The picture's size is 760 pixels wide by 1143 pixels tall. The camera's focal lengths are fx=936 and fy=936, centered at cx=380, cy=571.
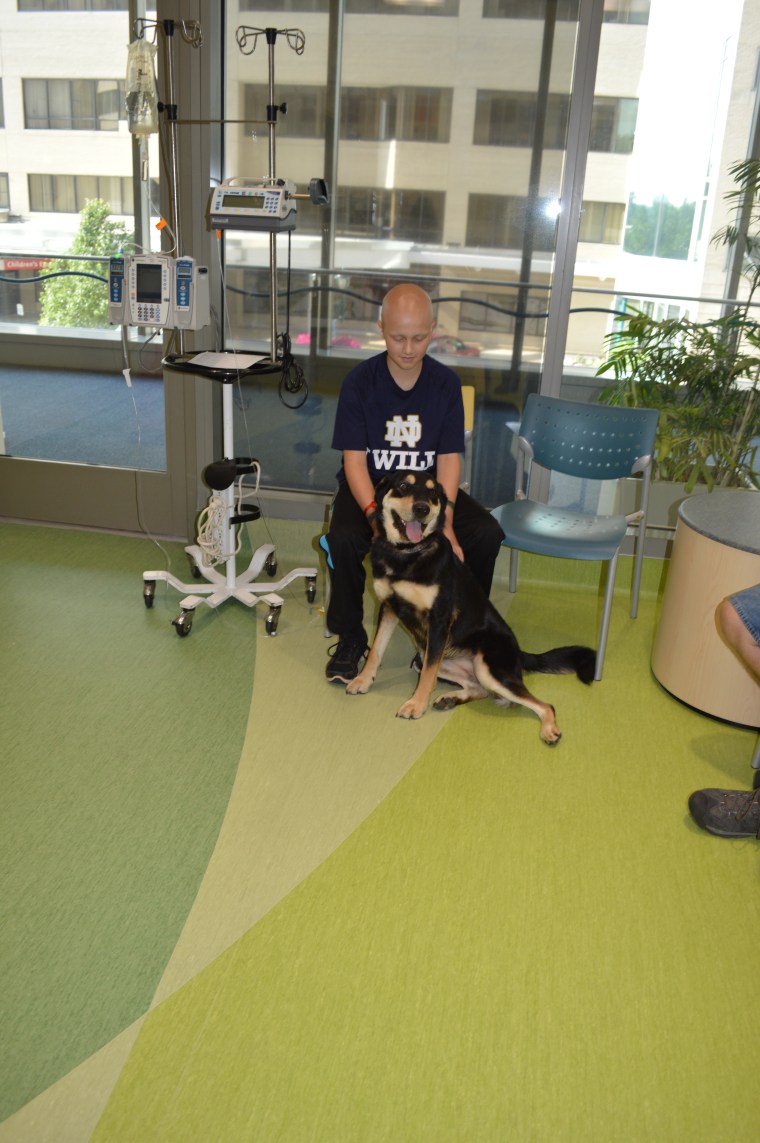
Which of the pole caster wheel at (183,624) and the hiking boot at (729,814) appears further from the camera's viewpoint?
the pole caster wheel at (183,624)

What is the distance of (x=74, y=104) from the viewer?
408 centimetres

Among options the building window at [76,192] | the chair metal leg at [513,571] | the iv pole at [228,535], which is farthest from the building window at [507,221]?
the building window at [76,192]

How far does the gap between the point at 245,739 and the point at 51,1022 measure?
113 cm

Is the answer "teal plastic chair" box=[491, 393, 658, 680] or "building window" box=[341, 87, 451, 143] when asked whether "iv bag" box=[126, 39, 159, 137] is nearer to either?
"building window" box=[341, 87, 451, 143]

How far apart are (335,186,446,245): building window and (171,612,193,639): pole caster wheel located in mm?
1909

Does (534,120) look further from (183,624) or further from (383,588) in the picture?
(183,624)

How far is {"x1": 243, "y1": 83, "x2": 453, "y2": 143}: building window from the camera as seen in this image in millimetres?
3998

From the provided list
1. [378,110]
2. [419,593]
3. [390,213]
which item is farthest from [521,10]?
[419,593]

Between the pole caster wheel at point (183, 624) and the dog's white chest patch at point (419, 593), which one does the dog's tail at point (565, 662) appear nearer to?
the dog's white chest patch at point (419, 593)

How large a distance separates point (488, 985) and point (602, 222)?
3.33m

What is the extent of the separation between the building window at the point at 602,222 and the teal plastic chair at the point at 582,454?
0.88 meters

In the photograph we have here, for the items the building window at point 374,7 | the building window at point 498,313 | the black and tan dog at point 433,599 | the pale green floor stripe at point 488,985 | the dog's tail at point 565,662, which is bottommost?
the pale green floor stripe at point 488,985

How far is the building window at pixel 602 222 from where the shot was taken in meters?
4.13

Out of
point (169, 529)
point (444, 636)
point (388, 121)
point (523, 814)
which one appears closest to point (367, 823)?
point (523, 814)
